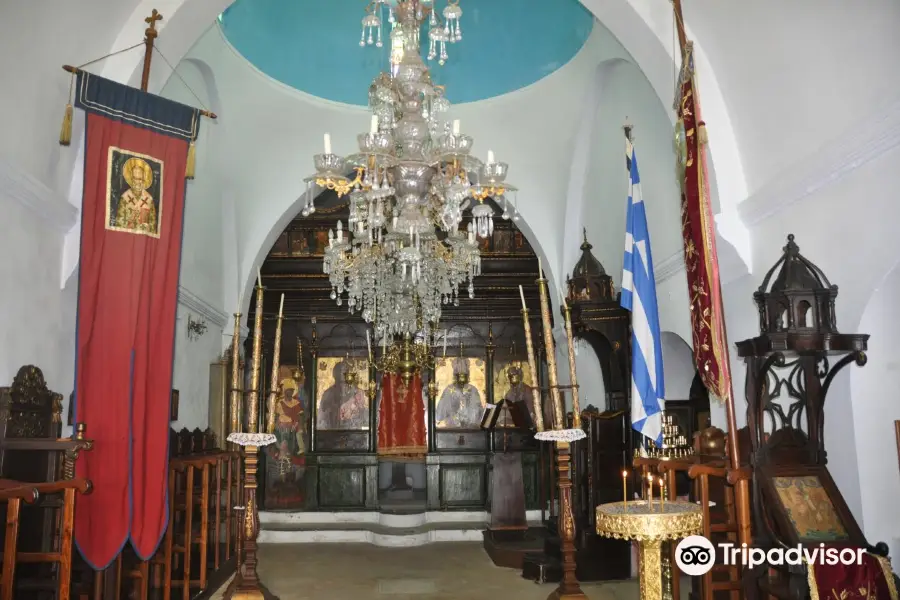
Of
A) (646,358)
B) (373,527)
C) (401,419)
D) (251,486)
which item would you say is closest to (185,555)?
(251,486)

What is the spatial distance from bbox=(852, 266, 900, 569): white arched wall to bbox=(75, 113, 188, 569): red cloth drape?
461 cm

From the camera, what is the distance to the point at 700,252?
175 inches

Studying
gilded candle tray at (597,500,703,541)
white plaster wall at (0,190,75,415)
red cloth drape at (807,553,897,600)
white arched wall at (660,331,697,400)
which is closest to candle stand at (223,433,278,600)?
white plaster wall at (0,190,75,415)

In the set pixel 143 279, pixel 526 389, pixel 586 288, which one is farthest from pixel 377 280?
pixel 526 389

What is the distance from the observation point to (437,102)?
549 cm

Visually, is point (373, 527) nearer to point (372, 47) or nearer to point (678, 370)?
point (678, 370)

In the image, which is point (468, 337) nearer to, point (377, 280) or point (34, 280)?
point (377, 280)

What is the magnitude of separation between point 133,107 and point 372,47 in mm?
4134

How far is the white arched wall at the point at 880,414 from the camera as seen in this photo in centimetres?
434

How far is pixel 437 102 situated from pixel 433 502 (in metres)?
7.30

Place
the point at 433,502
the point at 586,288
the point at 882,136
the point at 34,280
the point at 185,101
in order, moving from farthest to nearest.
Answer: the point at 433,502
the point at 586,288
the point at 185,101
the point at 34,280
the point at 882,136

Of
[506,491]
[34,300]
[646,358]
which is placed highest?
[34,300]

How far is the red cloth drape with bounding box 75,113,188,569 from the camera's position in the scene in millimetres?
4496

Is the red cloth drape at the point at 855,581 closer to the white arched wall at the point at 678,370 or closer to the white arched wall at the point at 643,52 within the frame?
the white arched wall at the point at 643,52
